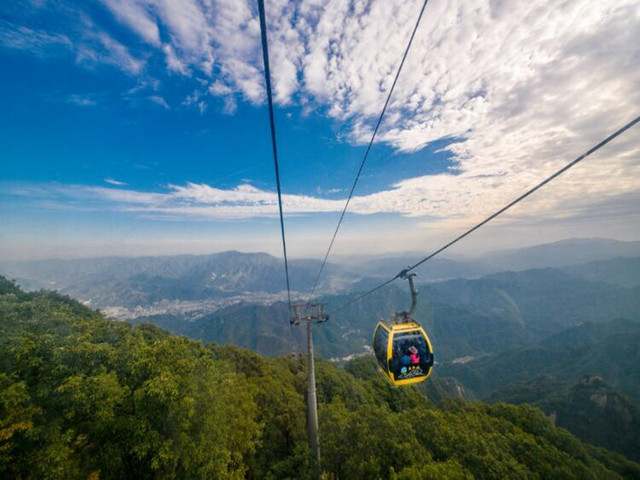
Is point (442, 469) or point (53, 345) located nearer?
point (53, 345)

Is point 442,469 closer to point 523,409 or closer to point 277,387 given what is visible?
point 277,387

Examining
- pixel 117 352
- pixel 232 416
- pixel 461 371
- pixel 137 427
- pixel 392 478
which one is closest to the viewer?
pixel 137 427

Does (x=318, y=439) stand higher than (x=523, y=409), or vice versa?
(x=318, y=439)

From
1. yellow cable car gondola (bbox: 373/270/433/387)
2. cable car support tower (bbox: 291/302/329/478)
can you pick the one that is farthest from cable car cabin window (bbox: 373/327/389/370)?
cable car support tower (bbox: 291/302/329/478)

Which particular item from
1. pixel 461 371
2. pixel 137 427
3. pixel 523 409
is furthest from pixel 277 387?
pixel 461 371

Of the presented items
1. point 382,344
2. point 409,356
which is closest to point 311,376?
point 382,344

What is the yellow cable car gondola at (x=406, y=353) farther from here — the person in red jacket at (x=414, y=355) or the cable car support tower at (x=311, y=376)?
the cable car support tower at (x=311, y=376)

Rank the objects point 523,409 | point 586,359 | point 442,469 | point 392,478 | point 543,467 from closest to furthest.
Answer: point 392,478
point 442,469
point 543,467
point 523,409
point 586,359

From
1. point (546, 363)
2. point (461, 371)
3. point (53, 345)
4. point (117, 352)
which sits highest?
point (53, 345)
